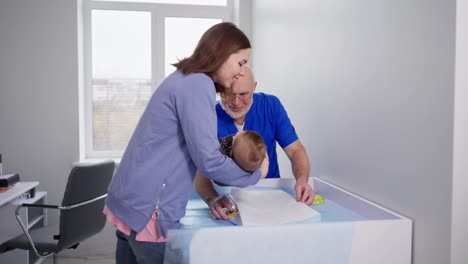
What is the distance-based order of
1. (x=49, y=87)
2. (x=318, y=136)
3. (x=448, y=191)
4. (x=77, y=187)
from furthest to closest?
(x=49, y=87), (x=77, y=187), (x=318, y=136), (x=448, y=191)

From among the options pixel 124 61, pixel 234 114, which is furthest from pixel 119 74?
pixel 234 114

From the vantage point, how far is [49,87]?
3.41m

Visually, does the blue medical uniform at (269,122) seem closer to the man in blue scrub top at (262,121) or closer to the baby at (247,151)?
the man in blue scrub top at (262,121)

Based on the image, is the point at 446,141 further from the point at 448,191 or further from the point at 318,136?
the point at 318,136

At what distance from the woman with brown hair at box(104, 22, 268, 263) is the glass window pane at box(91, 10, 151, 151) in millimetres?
2798

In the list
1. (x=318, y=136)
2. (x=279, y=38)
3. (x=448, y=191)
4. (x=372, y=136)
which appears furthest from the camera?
(x=279, y=38)

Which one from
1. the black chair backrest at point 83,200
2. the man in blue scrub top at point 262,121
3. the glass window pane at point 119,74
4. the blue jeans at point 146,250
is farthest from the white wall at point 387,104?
the glass window pane at point 119,74

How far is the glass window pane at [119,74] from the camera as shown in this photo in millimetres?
3770

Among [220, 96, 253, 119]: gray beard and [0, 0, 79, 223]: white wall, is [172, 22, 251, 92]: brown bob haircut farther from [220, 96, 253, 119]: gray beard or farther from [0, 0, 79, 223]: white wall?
[0, 0, 79, 223]: white wall

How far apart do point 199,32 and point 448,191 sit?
324 centimetres

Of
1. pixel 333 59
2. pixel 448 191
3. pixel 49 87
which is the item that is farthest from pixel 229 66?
pixel 49 87

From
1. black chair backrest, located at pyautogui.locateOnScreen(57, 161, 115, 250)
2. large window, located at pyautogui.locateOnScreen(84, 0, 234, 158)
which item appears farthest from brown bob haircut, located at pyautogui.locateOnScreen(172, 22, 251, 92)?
large window, located at pyautogui.locateOnScreen(84, 0, 234, 158)

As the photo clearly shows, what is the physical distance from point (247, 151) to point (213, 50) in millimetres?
291

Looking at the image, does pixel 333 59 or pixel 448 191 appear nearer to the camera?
pixel 448 191
